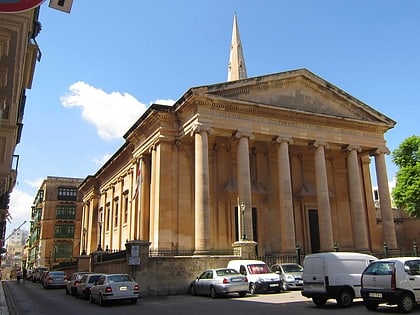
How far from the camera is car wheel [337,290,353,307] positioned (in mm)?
14289

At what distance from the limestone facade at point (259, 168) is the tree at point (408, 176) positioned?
472 centimetres

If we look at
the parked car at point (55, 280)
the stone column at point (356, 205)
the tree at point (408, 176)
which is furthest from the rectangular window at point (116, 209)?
the tree at point (408, 176)

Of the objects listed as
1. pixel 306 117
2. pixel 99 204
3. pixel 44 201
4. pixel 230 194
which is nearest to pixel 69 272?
pixel 99 204

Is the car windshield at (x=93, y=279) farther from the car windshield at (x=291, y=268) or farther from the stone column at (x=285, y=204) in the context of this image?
the stone column at (x=285, y=204)

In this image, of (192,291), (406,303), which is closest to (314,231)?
(192,291)

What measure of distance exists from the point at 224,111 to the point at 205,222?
743 centimetres

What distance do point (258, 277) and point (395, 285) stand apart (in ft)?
27.6

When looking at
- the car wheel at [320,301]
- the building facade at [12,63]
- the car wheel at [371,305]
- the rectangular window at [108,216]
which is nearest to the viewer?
the building facade at [12,63]

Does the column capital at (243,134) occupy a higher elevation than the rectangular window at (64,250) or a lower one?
higher

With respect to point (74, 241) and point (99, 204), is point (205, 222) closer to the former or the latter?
point (99, 204)

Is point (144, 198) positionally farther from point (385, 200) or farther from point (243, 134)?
point (385, 200)

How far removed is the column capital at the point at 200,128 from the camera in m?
26.1

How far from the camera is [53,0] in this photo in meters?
5.91

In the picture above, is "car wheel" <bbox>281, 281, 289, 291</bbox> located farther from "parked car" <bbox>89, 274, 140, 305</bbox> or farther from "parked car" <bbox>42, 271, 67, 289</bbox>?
"parked car" <bbox>42, 271, 67, 289</bbox>
